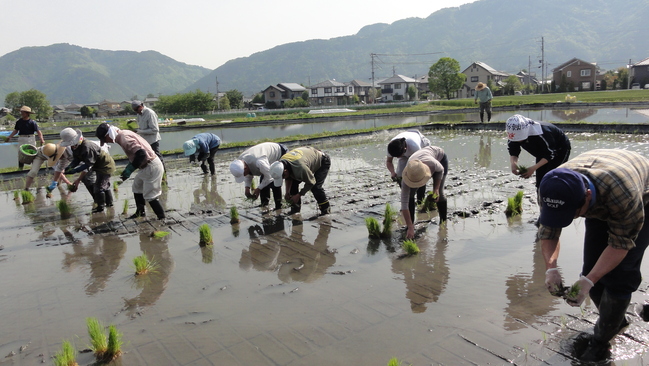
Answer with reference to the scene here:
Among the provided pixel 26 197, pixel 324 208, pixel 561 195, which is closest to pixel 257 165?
pixel 324 208

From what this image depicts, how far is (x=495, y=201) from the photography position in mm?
6145

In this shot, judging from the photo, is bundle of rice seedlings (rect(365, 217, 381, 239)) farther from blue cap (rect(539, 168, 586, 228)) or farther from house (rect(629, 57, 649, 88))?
house (rect(629, 57, 649, 88))

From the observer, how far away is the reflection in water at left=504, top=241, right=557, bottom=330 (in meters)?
3.01

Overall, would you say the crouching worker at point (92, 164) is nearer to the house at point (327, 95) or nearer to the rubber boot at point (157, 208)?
the rubber boot at point (157, 208)

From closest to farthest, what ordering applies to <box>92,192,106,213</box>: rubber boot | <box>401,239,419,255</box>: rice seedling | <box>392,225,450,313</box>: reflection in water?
<box>392,225,450,313</box>: reflection in water < <box>401,239,419,255</box>: rice seedling < <box>92,192,106,213</box>: rubber boot

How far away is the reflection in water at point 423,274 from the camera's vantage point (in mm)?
3419

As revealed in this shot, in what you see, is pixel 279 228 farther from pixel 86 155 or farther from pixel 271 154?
pixel 86 155

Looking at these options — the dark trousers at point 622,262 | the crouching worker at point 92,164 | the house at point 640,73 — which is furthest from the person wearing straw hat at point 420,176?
the house at point 640,73

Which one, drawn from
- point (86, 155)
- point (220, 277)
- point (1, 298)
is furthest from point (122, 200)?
point (220, 277)

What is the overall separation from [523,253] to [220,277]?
9.81ft

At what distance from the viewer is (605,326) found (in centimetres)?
245

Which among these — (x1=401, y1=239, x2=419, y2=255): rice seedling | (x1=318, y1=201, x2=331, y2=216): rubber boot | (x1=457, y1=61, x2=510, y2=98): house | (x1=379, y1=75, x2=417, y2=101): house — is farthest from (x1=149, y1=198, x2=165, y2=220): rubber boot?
→ (x1=379, y1=75, x2=417, y2=101): house

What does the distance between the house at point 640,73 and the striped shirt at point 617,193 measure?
58.2 meters

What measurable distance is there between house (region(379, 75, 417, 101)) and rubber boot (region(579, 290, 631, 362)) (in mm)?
75279
